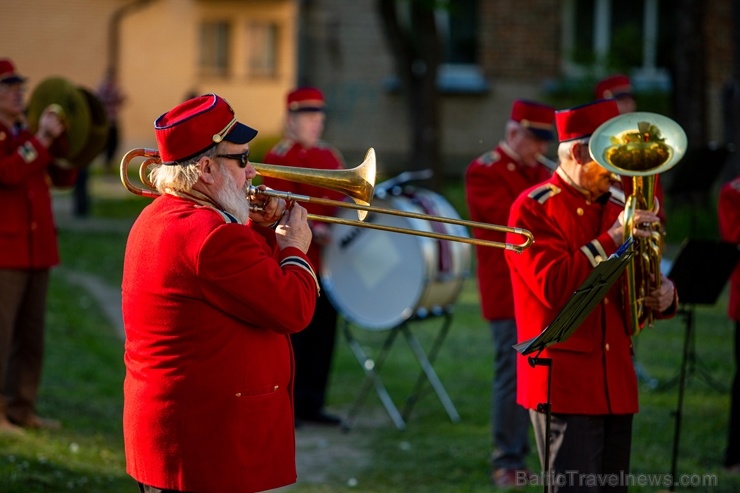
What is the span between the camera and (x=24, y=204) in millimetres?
7488

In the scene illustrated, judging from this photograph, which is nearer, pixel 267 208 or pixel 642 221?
pixel 267 208

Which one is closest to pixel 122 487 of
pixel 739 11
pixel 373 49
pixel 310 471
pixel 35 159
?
pixel 310 471

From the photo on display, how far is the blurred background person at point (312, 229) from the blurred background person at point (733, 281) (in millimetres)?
2674

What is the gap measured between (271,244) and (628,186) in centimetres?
265

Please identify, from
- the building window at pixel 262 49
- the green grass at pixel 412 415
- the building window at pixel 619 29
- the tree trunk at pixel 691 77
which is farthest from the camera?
the building window at pixel 262 49

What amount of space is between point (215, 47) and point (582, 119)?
1111 inches

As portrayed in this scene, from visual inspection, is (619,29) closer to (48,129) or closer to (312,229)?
(312,229)

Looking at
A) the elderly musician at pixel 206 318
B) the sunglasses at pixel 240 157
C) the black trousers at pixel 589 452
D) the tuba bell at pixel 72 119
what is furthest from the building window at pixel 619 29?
the elderly musician at pixel 206 318

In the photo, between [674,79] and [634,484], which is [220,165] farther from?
[674,79]

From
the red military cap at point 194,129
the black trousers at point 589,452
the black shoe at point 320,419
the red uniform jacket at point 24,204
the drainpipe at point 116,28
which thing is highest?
the drainpipe at point 116,28

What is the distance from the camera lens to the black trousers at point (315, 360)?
862cm

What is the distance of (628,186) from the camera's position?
627cm

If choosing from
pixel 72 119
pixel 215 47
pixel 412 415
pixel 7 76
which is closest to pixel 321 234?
pixel 412 415

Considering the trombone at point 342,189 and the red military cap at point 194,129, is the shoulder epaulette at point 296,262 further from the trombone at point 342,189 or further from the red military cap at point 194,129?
the red military cap at point 194,129
